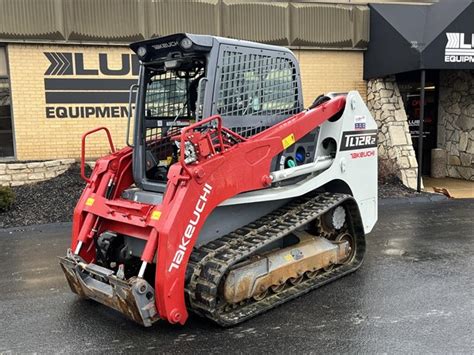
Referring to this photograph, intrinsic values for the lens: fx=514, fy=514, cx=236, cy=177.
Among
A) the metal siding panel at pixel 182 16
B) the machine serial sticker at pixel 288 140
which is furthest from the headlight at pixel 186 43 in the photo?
the metal siding panel at pixel 182 16

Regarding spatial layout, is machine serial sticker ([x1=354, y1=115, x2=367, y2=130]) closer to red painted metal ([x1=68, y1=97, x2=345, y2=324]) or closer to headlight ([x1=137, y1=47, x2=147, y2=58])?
red painted metal ([x1=68, y1=97, x2=345, y2=324])

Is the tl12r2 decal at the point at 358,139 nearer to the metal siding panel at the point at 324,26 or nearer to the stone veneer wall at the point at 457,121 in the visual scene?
the metal siding panel at the point at 324,26

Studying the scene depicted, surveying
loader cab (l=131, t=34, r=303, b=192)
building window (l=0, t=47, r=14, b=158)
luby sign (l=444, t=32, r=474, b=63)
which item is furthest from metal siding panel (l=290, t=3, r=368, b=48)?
loader cab (l=131, t=34, r=303, b=192)

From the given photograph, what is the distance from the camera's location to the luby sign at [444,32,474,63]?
1089cm

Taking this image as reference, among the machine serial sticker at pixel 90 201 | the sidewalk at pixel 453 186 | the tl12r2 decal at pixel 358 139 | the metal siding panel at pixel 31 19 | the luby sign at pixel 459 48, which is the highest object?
the metal siding panel at pixel 31 19

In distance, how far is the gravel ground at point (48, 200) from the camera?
8.70m

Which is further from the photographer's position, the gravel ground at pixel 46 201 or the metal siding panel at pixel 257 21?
the metal siding panel at pixel 257 21

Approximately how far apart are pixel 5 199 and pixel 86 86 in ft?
10.3

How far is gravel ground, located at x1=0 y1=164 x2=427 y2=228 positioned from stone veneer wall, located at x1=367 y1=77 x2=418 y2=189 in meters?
0.89

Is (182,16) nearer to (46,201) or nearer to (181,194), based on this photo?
(46,201)

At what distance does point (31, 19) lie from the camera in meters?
10.1

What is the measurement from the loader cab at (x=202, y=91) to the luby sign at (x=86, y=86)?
5909 mm

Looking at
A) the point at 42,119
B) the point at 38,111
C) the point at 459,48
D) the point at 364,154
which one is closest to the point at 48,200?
the point at 42,119

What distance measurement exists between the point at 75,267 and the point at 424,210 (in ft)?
23.2
